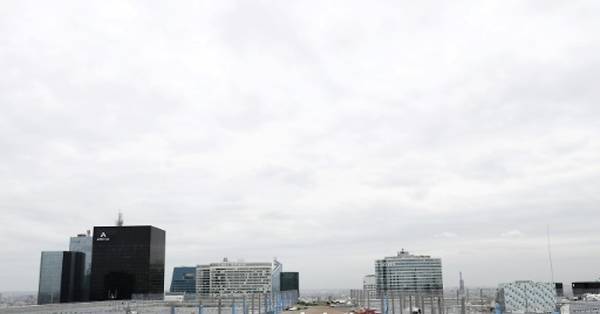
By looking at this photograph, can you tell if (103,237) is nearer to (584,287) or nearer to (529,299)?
(584,287)

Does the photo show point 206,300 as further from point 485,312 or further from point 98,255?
point 98,255

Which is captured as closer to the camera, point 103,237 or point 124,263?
point 124,263

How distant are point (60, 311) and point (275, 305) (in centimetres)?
6064

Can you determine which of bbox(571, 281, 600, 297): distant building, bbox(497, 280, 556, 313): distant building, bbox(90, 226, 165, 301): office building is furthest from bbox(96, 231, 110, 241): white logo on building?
bbox(497, 280, 556, 313): distant building

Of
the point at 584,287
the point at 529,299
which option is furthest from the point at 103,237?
the point at 529,299

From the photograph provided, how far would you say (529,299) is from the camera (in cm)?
3378

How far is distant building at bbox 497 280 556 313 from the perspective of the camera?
33656 mm

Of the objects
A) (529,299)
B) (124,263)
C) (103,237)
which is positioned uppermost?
(103,237)

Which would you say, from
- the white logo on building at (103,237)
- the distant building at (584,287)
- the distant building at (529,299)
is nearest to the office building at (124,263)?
the white logo on building at (103,237)

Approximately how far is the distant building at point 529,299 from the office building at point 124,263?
557 ft

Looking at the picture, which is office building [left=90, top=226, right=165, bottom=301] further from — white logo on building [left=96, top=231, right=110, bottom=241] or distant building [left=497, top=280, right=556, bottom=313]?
distant building [left=497, top=280, right=556, bottom=313]

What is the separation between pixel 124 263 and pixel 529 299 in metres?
175

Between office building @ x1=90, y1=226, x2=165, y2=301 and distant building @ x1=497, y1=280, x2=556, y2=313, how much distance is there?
557 ft

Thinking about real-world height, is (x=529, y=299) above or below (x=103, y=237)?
below
